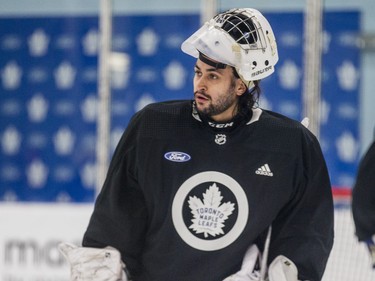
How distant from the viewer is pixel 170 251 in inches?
109


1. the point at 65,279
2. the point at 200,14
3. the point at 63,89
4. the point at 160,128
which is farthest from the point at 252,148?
the point at 63,89

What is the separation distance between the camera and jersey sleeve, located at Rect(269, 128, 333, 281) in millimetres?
2781

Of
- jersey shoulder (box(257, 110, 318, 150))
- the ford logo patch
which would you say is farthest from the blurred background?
the ford logo patch

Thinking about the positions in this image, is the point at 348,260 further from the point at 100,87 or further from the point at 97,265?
the point at 100,87

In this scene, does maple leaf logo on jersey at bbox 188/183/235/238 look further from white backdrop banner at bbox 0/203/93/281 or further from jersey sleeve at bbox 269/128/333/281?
white backdrop banner at bbox 0/203/93/281

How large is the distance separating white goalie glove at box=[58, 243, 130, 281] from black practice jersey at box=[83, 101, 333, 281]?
0.13 feet

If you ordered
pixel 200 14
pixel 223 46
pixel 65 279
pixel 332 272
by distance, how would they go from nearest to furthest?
pixel 223 46, pixel 332 272, pixel 65 279, pixel 200 14

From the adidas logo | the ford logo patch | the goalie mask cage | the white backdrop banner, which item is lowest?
the white backdrop banner

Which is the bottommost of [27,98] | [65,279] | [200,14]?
[65,279]

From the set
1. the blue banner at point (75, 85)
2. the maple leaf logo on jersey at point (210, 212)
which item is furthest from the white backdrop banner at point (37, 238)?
the maple leaf logo on jersey at point (210, 212)

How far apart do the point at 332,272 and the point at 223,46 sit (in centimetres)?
171

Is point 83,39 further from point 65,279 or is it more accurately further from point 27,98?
point 65,279

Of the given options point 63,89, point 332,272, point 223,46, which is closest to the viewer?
point 223,46

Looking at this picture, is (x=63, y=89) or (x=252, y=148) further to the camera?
(x=63, y=89)
